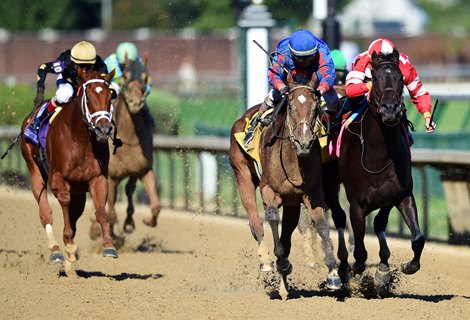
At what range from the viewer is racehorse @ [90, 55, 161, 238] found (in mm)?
12719

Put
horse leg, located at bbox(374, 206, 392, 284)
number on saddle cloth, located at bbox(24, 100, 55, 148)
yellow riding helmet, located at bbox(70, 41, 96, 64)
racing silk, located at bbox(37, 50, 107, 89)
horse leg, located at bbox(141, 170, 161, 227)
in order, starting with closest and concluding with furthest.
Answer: horse leg, located at bbox(374, 206, 392, 284)
yellow riding helmet, located at bbox(70, 41, 96, 64)
racing silk, located at bbox(37, 50, 107, 89)
number on saddle cloth, located at bbox(24, 100, 55, 148)
horse leg, located at bbox(141, 170, 161, 227)

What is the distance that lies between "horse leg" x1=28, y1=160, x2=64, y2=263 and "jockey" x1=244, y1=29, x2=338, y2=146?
2.09 meters

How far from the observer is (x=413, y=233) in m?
8.93

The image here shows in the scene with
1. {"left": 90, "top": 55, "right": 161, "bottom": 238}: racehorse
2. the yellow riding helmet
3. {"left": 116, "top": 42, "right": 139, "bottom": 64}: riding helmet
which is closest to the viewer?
the yellow riding helmet

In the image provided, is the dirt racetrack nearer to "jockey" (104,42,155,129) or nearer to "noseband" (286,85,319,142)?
"noseband" (286,85,319,142)

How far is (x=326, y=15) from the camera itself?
1397cm

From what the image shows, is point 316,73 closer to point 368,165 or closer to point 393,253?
point 368,165

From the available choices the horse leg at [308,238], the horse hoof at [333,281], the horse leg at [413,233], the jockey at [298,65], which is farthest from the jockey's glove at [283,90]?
the horse leg at [308,238]

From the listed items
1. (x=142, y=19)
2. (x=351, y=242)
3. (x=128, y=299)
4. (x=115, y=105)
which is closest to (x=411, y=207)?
(x=128, y=299)

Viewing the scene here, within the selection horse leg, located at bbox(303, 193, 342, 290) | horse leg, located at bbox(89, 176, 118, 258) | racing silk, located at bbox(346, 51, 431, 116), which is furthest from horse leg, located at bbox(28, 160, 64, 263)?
racing silk, located at bbox(346, 51, 431, 116)

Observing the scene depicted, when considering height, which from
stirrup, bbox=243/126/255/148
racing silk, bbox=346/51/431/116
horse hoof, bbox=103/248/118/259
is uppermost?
racing silk, bbox=346/51/431/116

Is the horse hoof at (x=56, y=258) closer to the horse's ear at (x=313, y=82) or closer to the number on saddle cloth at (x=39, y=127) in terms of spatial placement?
the number on saddle cloth at (x=39, y=127)

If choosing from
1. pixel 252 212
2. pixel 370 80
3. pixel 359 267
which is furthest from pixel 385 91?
pixel 252 212

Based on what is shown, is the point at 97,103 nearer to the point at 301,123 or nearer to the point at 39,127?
the point at 39,127
